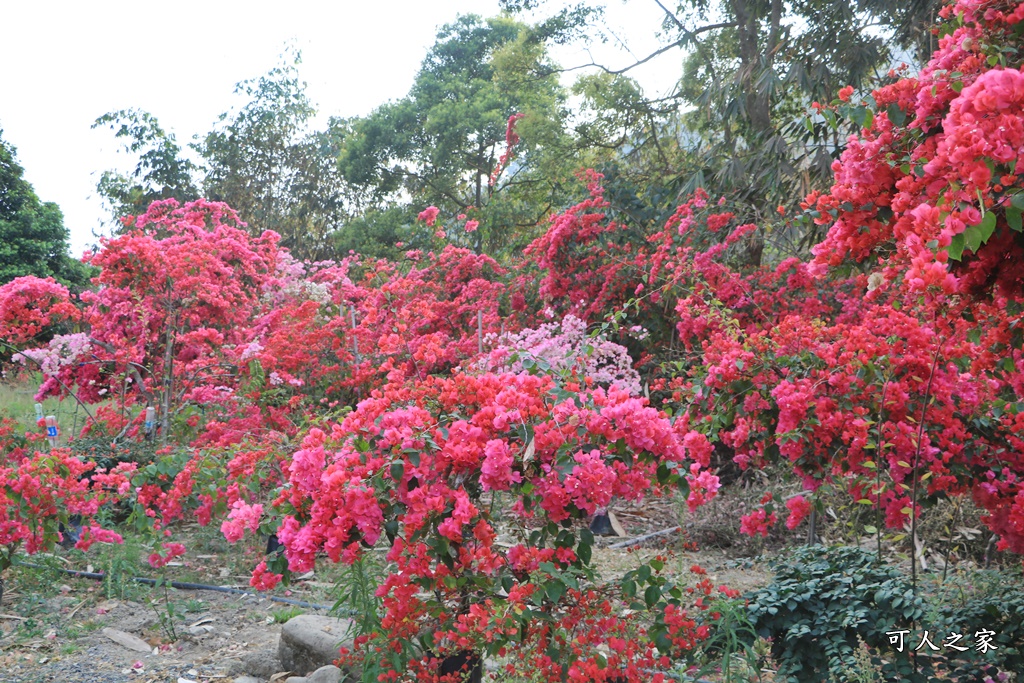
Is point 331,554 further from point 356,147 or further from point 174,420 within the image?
point 356,147

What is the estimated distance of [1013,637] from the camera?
234 cm

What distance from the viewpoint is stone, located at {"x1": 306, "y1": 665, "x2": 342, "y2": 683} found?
8.79ft

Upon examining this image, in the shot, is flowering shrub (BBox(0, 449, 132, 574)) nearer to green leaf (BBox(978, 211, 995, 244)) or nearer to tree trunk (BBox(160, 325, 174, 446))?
tree trunk (BBox(160, 325, 174, 446))

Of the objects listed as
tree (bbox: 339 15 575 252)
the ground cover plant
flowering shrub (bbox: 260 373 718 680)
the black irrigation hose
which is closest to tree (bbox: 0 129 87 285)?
tree (bbox: 339 15 575 252)

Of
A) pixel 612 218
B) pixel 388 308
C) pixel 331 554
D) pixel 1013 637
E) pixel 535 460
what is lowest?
pixel 1013 637

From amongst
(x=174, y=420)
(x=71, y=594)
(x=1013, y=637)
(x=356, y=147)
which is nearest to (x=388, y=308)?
(x=174, y=420)

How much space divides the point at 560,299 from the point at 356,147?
966cm

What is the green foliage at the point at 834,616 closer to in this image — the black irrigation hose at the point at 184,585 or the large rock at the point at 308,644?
the large rock at the point at 308,644

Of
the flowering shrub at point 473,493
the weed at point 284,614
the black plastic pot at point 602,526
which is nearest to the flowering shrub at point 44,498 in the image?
the weed at point 284,614

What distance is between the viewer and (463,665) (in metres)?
2.28

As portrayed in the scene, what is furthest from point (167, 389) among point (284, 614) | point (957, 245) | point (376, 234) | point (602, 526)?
point (376, 234)

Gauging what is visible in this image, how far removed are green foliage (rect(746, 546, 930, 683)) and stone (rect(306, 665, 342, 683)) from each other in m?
1.36

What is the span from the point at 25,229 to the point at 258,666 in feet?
40.2

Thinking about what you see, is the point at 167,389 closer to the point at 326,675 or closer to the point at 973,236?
the point at 326,675
